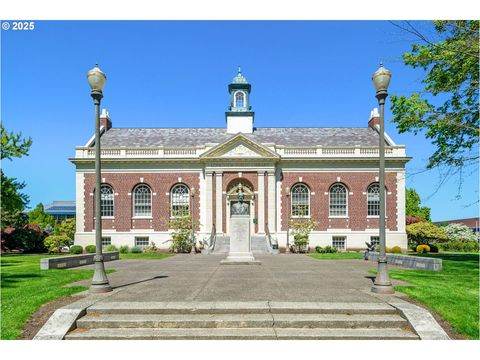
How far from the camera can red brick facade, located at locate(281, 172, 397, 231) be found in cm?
3569

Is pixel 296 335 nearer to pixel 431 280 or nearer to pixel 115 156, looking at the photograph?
pixel 431 280

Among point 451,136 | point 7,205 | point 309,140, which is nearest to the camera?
point 451,136

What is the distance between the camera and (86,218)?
35906 millimetres

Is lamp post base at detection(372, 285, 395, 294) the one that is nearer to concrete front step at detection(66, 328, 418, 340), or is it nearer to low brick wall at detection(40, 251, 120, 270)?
concrete front step at detection(66, 328, 418, 340)

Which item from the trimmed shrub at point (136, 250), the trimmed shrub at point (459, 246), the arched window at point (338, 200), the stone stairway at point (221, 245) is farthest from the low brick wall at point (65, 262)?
the trimmed shrub at point (459, 246)

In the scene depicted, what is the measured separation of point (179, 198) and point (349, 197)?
15.7 metres

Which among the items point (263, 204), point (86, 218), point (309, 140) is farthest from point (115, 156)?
A: point (309, 140)

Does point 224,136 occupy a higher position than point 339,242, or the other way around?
point 224,136

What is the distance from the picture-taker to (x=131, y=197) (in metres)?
36.2

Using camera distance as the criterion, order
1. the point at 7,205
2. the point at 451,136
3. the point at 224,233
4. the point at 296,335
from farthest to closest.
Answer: the point at 224,233 < the point at 7,205 < the point at 451,136 < the point at 296,335

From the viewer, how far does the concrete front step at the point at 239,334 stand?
22.2 ft

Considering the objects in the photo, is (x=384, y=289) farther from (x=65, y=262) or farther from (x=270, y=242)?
(x=270, y=242)

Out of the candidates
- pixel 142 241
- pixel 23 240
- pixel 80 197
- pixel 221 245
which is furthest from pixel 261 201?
pixel 23 240

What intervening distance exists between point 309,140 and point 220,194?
35.8ft
